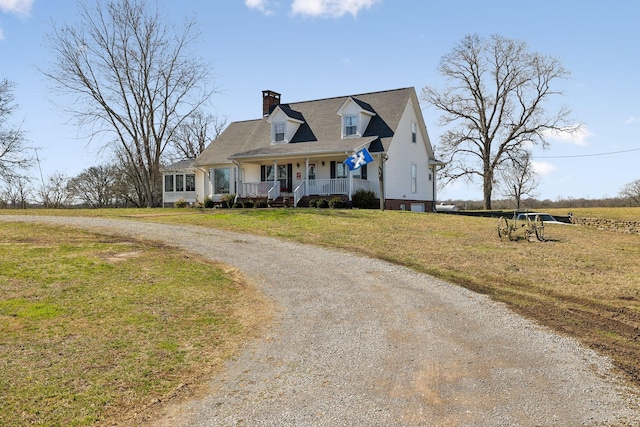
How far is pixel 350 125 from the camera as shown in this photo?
98.4ft

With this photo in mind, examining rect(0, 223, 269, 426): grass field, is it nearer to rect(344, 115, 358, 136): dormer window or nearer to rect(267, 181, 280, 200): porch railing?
rect(267, 181, 280, 200): porch railing

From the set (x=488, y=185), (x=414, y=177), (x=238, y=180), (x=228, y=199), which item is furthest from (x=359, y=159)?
(x=488, y=185)

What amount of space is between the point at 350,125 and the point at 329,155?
3082 millimetres

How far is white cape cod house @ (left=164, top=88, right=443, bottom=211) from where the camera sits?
28531 mm

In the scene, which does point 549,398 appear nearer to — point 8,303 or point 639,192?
point 8,303

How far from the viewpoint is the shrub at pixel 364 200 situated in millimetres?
27172

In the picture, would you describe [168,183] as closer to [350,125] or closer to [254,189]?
[254,189]

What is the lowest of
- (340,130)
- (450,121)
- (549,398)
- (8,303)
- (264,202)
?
(549,398)

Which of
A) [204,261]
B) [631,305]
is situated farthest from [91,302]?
[631,305]

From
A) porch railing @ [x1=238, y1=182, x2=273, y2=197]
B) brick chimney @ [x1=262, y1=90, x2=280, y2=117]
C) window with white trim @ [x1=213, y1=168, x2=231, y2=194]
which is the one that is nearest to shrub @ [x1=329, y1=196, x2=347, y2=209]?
porch railing @ [x1=238, y1=182, x2=273, y2=197]

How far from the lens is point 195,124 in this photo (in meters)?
57.3

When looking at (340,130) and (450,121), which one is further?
(450,121)

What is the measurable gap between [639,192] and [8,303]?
73.9 meters

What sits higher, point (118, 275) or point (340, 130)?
point (340, 130)
